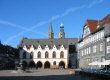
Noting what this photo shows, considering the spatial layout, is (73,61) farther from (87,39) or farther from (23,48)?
(87,39)

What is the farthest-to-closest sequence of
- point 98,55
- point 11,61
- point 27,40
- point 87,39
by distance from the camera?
point 11,61 < point 27,40 < point 87,39 < point 98,55

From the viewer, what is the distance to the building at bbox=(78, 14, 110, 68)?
5309cm

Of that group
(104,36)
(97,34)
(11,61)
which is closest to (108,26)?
(104,36)

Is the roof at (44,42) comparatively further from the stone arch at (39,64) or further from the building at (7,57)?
the building at (7,57)

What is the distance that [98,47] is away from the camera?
57.1 meters

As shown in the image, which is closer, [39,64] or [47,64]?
[39,64]

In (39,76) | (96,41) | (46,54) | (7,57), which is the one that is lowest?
Answer: (39,76)

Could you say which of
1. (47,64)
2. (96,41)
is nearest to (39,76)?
(96,41)

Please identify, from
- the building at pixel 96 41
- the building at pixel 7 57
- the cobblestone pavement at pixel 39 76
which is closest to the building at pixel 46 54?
the building at pixel 7 57

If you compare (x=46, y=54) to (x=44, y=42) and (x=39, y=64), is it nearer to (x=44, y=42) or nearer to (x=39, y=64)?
(x=39, y=64)

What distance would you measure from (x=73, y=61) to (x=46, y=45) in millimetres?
13932

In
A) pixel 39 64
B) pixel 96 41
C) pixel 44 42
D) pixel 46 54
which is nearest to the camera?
pixel 96 41

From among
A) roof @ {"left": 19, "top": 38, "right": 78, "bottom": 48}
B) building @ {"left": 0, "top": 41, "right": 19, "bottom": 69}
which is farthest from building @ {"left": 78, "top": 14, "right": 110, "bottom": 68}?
building @ {"left": 0, "top": 41, "right": 19, "bottom": 69}

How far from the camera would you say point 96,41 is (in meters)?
58.9
